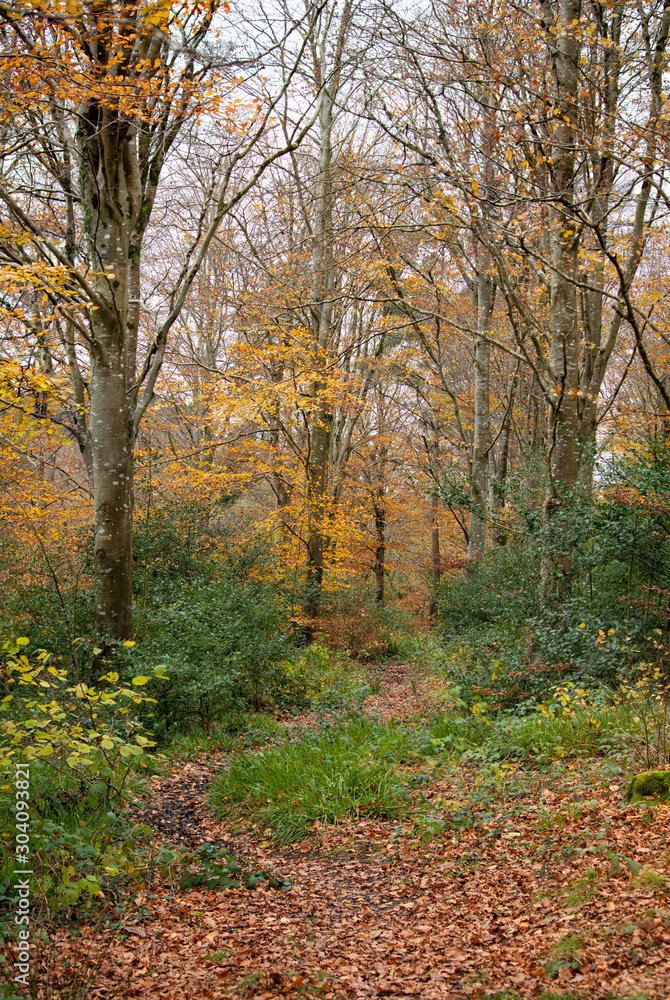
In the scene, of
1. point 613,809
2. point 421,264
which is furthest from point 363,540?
point 613,809

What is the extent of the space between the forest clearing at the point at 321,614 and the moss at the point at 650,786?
20mm

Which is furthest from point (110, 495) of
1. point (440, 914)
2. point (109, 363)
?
point (440, 914)

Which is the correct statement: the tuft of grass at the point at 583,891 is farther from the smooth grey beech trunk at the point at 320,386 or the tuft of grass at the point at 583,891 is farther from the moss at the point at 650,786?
the smooth grey beech trunk at the point at 320,386

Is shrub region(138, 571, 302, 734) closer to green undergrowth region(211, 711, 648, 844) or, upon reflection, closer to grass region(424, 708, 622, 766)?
green undergrowth region(211, 711, 648, 844)

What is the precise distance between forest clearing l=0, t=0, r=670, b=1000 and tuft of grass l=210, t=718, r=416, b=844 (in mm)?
37

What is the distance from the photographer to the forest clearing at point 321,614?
355cm

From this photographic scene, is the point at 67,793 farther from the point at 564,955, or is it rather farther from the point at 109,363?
Answer: the point at 109,363

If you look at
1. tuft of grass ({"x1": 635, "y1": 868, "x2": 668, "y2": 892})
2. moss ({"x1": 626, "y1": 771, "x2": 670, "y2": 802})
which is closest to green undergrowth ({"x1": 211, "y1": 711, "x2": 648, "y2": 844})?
moss ({"x1": 626, "y1": 771, "x2": 670, "y2": 802})

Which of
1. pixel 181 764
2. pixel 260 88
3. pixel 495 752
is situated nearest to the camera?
pixel 495 752

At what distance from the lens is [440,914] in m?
3.83

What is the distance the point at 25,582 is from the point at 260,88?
9.21 meters

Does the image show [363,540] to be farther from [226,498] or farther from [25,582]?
[25,582]

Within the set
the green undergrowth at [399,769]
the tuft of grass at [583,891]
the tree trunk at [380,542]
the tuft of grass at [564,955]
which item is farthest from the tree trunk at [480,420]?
the tuft of grass at [564,955]

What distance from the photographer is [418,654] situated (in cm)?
1238
